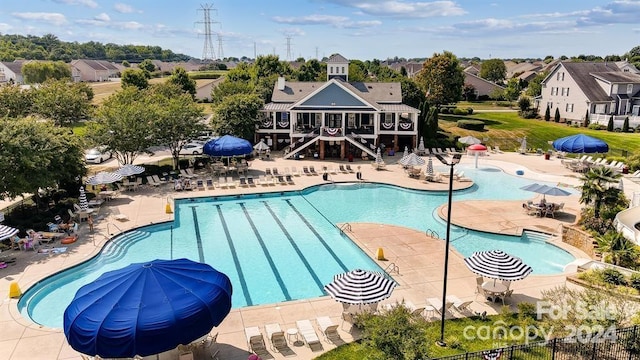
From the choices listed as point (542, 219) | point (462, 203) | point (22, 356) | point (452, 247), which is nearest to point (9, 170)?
point (22, 356)

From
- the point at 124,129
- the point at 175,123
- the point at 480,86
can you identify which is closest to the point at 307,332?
the point at 124,129

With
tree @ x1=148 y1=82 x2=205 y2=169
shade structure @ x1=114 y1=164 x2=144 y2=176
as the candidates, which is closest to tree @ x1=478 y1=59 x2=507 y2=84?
tree @ x1=148 y1=82 x2=205 y2=169

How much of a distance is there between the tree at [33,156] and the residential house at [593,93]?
59325 millimetres

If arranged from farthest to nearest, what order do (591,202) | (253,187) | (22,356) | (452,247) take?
(253,187) < (591,202) < (452,247) < (22,356)

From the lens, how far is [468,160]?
4425 cm

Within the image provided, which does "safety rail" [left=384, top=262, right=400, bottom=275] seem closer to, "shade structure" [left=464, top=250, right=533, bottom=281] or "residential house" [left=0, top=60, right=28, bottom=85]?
"shade structure" [left=464, top=250, right=533, bottom=281]

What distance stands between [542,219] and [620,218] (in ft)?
14.2

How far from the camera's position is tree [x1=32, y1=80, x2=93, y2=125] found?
51.1 m

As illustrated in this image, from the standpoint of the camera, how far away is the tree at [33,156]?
2341 cm

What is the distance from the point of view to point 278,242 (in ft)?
80.4

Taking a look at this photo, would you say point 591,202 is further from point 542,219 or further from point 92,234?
point 92,234

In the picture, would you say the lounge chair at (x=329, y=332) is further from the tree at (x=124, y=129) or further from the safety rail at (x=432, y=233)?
the tree at (x=124, y=129)

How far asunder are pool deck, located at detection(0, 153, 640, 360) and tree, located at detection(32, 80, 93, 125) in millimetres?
26323

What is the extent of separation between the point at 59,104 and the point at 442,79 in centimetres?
5010
